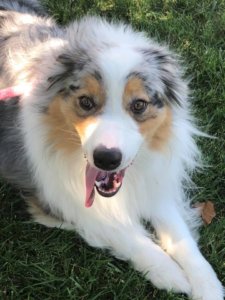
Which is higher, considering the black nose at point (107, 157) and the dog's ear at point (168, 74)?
the dog's ear at point (168, 74)

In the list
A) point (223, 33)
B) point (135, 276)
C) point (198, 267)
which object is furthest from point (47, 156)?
point (223, 33)

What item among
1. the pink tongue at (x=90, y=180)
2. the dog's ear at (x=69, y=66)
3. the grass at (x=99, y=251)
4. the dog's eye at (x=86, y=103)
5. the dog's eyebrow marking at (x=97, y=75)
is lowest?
the grass at (x=99, y=251)

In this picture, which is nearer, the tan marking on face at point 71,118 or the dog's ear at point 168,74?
the tan marking on face at point 71,118

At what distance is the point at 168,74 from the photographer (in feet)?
11.0

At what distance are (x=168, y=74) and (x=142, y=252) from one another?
1097 mm

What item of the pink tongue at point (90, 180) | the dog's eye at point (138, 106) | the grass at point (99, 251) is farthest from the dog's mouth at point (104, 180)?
the grass at point (99, 251)

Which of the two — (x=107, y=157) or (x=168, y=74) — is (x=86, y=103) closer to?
(x=107, y=157)

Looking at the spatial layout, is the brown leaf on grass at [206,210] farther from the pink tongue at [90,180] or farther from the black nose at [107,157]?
the black nose at [107,157]

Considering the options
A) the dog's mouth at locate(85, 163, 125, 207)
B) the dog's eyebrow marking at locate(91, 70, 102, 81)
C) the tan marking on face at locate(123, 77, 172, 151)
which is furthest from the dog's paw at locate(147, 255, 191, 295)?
the dog's eyebrow marking at locate(91, 70, 102, 81)

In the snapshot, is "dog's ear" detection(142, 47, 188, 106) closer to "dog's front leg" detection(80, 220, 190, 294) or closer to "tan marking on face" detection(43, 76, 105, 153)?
"tan marking on face" detection(43, 76, 105, 153)

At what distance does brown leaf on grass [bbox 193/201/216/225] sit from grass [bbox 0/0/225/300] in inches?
1.5

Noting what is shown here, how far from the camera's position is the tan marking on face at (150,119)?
3070mm

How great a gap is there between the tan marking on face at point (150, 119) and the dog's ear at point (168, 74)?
0.09 metres

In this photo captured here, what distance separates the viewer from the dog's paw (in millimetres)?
3395
